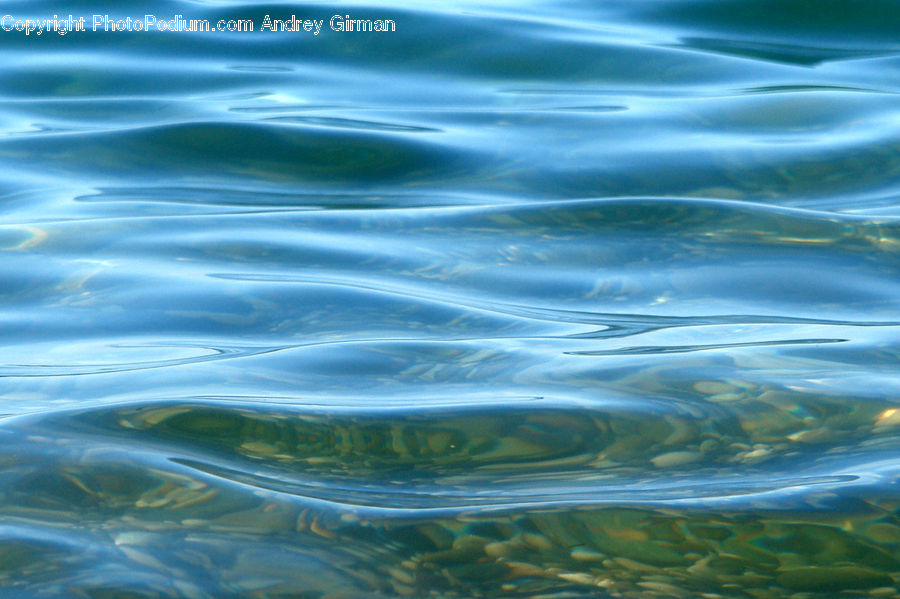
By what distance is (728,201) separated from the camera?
2596mm

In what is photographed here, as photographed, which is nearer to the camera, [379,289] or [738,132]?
[379,289]

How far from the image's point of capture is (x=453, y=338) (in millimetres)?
1807

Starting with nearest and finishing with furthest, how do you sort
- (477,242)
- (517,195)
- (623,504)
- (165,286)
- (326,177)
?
(623,504) → (165,286) → (477,242) → (517,195) → (326,177)

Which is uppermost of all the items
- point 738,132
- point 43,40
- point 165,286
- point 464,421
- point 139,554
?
point 43,40

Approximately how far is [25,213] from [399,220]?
890mm

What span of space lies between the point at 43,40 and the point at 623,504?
4353mm

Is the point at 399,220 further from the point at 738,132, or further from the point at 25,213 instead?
the point at 738,132

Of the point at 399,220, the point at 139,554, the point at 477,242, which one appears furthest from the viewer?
the point at 399,220

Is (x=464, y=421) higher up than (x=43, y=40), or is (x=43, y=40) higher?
(x=43, y=40)

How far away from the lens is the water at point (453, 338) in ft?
3.76

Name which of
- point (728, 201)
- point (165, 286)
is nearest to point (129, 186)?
point (165, 286)

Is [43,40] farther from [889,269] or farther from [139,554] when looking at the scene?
[139,554]

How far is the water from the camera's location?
3.76 ft

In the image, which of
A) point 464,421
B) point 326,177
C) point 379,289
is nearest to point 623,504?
point 464,421
